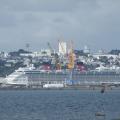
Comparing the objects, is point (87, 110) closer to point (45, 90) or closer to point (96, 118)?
point (96, 118)

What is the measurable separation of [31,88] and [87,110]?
104995mm

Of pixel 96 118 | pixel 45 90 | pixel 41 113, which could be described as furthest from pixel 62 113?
pixel 45 90

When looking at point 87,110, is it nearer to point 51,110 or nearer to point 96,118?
point 51,110

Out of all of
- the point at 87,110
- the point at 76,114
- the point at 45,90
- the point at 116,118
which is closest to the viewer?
the point at 116,118

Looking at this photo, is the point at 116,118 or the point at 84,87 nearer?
the point at 116,118

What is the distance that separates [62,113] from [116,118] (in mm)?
10631

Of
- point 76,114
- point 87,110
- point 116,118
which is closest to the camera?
point 116,118

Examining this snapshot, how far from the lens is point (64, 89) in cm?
18712

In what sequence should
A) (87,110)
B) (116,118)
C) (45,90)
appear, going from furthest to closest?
(45,90) → (87,110) → (116,118)

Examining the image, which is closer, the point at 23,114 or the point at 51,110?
the point at 23,114

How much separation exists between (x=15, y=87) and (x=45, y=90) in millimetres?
11575

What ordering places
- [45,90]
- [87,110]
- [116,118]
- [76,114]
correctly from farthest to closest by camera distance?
[45,90] → [87,110] → [76,114] → [116,118]

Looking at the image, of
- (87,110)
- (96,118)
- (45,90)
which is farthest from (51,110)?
(45,90)

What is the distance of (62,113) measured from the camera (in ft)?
270
